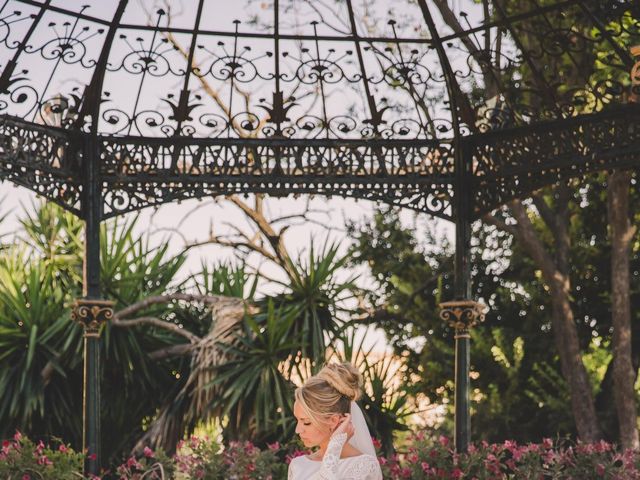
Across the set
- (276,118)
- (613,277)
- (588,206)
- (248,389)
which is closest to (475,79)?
(588,206)

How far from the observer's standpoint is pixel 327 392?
443 centimetres

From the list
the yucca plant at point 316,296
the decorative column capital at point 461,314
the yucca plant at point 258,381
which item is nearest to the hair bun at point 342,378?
the decorative column capital at point 461,314

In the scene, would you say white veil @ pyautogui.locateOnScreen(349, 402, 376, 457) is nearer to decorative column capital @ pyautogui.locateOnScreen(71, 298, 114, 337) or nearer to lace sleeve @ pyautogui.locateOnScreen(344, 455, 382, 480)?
lace sleeve @ pyautogui.locateOnScreen(344, 455, 382, 480)

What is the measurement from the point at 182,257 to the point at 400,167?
213 inches

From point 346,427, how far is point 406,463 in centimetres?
334

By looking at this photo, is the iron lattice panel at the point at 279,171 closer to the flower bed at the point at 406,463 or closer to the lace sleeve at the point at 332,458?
the flower bed at the point at 406,463

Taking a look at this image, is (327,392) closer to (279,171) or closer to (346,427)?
(346,427)

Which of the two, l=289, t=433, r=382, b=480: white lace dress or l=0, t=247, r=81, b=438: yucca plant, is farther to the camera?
l=0, t=247, r=81, b=438: yucca plant

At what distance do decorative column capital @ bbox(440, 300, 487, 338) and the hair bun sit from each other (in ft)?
12.2

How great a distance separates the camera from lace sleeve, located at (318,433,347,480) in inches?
169

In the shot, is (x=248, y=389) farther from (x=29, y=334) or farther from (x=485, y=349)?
(x=485, y=349)

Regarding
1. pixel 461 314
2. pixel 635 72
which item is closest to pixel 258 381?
pixel 461 314

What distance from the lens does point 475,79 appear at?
14008mm

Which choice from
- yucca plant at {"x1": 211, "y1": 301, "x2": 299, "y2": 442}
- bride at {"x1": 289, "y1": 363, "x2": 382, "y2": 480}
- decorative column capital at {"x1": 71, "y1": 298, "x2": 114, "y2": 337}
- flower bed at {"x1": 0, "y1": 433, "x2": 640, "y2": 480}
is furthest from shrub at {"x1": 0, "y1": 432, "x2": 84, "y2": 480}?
yucca plant at {"x1": 211, "y1": 301, "x2": 299, "y2": 442}
